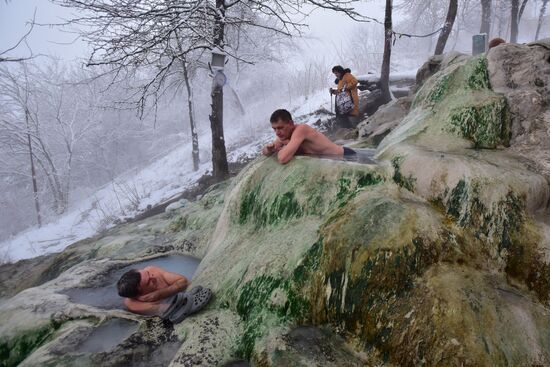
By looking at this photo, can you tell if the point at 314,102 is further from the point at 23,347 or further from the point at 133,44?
the point at 23,347

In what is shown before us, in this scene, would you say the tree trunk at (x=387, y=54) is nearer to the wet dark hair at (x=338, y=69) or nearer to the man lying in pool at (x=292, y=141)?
the wet dark hair at (x=338, y=69)

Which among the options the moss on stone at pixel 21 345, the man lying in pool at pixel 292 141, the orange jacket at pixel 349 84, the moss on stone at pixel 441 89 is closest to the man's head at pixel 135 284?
the moss on stone at pixel 21 345

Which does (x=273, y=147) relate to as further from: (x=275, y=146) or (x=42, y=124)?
(x=42, y=124)

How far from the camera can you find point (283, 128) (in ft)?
A: 15.0

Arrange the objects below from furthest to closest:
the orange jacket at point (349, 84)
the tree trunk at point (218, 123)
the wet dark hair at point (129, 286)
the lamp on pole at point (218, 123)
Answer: the orange jacket at point (349, 84) → the tree trunk at point (218, 123) → the lamp on pole at point (218, 123) → the wet dark hair at point (129, 286)

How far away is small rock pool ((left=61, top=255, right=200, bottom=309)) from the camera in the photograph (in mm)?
4437

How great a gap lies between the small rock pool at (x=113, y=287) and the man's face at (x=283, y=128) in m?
2.17

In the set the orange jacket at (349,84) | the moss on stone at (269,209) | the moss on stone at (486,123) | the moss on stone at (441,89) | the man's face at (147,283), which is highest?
the orange jacket at (349,84)

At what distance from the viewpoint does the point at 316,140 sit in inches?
181

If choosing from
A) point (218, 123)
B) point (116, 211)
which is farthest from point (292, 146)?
point (116, 211)

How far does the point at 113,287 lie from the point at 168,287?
107cm

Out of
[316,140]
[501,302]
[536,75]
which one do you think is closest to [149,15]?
[316,140]

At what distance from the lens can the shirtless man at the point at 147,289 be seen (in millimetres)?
4012

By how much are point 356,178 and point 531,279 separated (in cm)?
167
